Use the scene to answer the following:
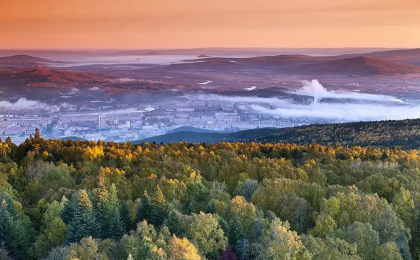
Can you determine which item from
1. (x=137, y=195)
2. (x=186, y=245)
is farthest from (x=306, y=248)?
(x=137, y=195)

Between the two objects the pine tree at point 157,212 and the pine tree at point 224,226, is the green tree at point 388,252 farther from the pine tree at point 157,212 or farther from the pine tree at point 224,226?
the pine tree at point 157,212

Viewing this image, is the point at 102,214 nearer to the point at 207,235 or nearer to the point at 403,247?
the point at 207,235

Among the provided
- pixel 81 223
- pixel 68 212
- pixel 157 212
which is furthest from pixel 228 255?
pixel 68 212

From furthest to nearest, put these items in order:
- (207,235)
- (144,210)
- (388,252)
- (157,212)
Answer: (144,210)
(157,212)
(388,252)
(207,235)

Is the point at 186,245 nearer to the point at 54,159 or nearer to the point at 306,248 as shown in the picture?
the point at 306,248

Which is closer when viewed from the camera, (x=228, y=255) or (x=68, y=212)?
(x=228, y=255)

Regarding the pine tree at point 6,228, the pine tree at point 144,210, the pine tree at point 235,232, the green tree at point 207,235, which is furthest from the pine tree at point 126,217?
the pine tree at point 235,232

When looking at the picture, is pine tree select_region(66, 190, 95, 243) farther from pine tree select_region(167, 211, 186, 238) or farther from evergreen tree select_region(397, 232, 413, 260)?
evergreen tree select_region(397, 232, 413, 260)

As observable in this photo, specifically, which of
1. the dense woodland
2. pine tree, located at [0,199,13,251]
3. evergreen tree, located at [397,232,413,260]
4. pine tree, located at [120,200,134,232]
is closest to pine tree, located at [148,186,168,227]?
the dense woodland
